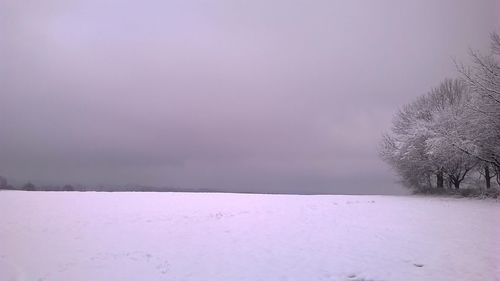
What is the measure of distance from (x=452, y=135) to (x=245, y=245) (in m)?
29.0

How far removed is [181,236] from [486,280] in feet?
37.9

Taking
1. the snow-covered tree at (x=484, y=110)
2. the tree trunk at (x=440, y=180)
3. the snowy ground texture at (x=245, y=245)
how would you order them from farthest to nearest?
1. the tree trunk at (x=440, y=180)
2. the snow-covered tree at (x=484, y=110)
3. the snowy ground texture at (x=245, y=245)

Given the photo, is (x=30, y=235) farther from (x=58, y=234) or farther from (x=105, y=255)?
(x=105, y=255)

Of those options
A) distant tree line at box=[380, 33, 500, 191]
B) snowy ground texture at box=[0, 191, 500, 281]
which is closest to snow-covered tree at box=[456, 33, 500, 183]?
distant tree line at box=[380, 33, 500, 191]

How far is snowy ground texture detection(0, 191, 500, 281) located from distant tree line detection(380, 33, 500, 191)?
39.5ft

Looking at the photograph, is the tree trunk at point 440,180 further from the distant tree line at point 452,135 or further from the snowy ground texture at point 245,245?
the snowy ground texture at point 245,245

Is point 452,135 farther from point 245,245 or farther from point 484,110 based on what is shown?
point 245,245

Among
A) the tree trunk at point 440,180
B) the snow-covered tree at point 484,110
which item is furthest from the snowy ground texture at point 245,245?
the tree trunk at point 440,180

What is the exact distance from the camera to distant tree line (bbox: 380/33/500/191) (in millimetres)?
33906

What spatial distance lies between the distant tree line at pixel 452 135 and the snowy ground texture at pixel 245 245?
12049 mm

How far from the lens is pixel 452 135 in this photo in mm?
37875

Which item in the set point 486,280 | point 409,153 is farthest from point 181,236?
point 409,153

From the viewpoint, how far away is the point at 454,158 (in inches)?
1592

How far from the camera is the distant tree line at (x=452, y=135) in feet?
111
